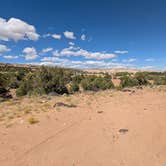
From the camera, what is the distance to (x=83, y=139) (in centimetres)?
716

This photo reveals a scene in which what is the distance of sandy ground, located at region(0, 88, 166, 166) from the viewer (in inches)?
217

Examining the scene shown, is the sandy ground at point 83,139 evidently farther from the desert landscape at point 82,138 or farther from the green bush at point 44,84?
the green bush at point 44,84

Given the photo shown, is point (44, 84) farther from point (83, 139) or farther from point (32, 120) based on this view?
point (83, 139)

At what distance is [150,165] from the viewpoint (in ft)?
17.1

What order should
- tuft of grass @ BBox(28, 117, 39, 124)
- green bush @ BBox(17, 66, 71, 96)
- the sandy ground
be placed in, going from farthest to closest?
green bush @ BBox(17, 66, 71, 96), tuft of grass @ BBox(28, 117, 39, 124), the sandy ground

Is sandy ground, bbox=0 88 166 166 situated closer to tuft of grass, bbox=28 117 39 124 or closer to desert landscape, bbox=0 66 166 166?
desert landscape, bbox=0 66 166 166

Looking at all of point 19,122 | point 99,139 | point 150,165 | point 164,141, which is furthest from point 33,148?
point 164,141

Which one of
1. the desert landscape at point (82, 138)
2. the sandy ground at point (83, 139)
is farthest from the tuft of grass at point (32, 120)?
the sandy ground at point (83, 139)

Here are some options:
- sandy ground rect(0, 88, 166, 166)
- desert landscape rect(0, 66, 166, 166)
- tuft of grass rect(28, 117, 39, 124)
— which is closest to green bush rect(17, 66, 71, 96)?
desert landscape rect(0, 66, 166, 166)

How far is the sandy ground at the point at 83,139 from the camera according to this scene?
552 centimetres

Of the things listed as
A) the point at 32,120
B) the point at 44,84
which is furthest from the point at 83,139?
the point at 44,84

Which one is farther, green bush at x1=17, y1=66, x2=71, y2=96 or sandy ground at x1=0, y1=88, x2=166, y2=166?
green bush at x1=17, y1=66, x2=71, y2=96

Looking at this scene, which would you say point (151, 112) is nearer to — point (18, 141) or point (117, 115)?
point (117, 115)

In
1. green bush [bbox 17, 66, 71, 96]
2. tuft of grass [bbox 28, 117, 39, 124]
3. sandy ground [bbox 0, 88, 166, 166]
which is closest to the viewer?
sandy ground [bbox 0, 88, 166, 166]
